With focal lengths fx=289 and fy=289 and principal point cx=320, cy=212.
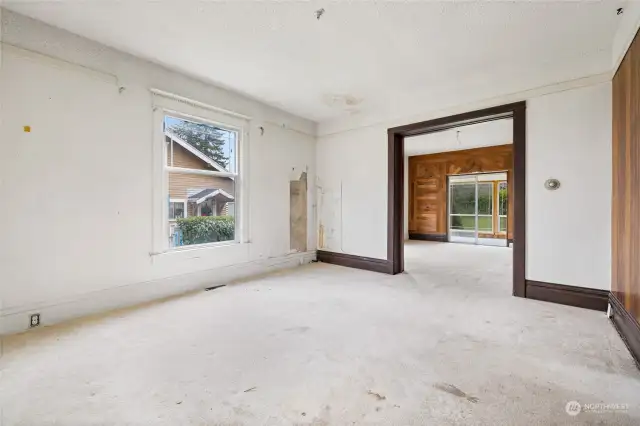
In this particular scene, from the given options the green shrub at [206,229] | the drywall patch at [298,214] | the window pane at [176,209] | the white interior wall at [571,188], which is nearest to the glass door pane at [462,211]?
the drywall patch at [298,214]

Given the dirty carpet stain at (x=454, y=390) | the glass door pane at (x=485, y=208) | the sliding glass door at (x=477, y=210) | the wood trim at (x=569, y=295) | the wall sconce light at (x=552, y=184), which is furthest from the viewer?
the glass door pane at (x=485, y=208)

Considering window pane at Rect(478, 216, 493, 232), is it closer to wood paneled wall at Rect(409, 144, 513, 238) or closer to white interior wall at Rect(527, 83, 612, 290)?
wood paneled wall at Rect(409, 144, 513, 238)

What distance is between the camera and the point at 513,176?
3.33m

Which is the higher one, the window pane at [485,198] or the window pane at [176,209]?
the window pane at [485,198]

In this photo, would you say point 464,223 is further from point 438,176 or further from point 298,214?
point 298,214

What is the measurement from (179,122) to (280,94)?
1404mm

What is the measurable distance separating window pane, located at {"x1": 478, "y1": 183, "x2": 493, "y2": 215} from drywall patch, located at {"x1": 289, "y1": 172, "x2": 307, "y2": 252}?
5922 millimetres

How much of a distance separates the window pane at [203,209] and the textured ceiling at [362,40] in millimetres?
1279

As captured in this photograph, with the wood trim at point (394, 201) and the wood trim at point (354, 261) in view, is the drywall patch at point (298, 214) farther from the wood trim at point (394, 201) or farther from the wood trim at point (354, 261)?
the wood trim at point (394, 201)

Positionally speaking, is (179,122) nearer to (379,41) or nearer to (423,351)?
(379,41)

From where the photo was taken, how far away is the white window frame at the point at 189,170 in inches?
129

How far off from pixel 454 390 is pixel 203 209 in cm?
335

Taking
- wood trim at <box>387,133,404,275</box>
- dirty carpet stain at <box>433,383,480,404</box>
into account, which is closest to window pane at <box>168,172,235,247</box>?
wood trim at <box>387,133,404,275</box>

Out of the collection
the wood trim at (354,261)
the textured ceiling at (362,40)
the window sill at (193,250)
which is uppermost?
the textured ceiling at (362,40)
